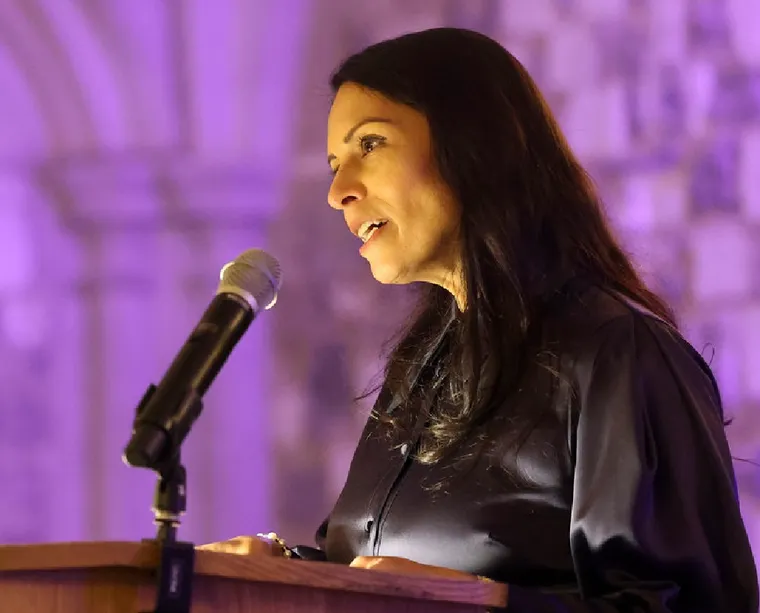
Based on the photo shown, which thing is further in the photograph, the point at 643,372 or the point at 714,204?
the point at 714,204

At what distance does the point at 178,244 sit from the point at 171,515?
3886mm

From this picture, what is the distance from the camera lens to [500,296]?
6.34 ft

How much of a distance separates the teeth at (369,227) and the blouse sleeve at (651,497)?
1.44ft

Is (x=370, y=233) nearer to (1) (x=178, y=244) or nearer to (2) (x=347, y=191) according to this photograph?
(2) (x=347, y=191)

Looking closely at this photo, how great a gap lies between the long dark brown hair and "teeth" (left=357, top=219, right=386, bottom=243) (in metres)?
0.12

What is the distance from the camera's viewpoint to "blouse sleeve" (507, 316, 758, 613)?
1564 millimetres

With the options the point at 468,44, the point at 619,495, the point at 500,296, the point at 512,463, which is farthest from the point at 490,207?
the point at 619,495

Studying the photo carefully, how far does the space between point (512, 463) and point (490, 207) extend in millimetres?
423

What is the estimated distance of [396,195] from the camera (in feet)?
6.55

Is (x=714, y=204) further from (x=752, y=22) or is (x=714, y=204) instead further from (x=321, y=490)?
(x=321, y=490)

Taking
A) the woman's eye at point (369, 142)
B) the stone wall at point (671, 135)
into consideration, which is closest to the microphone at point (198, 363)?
the woman's eye at point (369, 142)

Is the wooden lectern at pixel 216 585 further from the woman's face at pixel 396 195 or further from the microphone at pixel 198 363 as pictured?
the woman's face at pixel 396 195

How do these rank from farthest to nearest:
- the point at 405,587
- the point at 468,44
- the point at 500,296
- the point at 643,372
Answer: the point at 468,44
the point at 500,296
the point at 643,372
the point at 405,587

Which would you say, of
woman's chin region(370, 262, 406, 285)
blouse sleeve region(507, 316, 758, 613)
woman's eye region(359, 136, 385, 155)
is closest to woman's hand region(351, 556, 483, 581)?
blouse sleeve region(507, 316, 758, 613)
